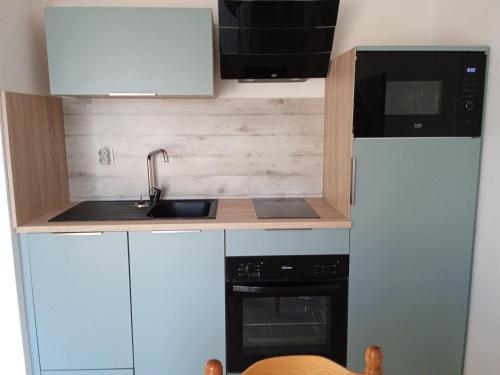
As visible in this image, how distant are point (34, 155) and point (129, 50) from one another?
0.75 m

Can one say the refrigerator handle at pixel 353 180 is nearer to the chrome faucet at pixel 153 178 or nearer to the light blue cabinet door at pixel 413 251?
the light blue cabinet door at pixel 413 251

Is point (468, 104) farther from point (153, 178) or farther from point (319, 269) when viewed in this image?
point (153, 178)

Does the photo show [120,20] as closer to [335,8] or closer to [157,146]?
[157,146]

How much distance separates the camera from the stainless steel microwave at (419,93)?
1810 millimetres

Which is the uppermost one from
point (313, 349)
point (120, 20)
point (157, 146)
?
point (120, 20)

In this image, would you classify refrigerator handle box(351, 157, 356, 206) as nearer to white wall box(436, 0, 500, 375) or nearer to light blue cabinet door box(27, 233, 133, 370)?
white wall box(436, 0, 500, 375)

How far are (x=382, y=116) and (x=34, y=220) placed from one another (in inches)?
72.3

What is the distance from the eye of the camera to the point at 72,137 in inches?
93.7

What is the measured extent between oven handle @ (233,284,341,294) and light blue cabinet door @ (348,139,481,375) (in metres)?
0.13

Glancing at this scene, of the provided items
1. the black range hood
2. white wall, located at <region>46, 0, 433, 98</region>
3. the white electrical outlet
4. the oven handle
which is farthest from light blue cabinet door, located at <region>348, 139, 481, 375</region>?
the white electrical outlet

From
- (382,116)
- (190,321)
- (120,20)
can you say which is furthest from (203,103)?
(190,321)

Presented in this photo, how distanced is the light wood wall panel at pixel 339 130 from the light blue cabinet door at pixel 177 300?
69cm

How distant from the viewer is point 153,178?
2438 millimetres

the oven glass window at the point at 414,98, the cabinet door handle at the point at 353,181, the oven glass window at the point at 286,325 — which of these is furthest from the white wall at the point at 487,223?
the oven glass window at the point at 286,325
